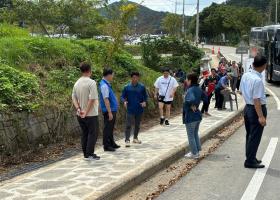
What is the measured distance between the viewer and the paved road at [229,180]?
7137 mm

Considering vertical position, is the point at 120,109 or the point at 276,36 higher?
the point at 276,36

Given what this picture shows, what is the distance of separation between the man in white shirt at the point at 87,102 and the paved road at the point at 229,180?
1857mm

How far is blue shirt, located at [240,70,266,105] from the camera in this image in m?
8.17

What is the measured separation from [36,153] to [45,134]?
584mm

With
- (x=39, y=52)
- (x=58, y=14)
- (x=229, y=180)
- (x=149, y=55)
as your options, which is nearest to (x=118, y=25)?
(x=39, y=52)

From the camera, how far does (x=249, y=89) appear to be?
8.30m

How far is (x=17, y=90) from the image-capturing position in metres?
10.0

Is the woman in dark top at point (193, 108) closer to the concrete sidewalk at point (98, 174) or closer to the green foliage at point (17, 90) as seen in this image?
the concrete sidewalk at point (98, 174)

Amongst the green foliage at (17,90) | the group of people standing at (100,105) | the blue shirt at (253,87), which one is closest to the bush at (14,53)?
the green foliage at (17,90)

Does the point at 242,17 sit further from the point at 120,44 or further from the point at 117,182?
the point at 117,182

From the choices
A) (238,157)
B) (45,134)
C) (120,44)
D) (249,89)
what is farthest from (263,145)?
(120,44)

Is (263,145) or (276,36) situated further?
(276,36)

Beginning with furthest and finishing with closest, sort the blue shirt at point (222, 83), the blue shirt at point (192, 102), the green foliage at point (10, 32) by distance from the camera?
the blue shirt at point (222, 83)
the green foliage at point (10, 32)
the blue shirt at point (192, 102)

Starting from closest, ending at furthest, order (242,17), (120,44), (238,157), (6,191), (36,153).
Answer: (6,191), (36,153), (238,157), (120,44), (242,17)
